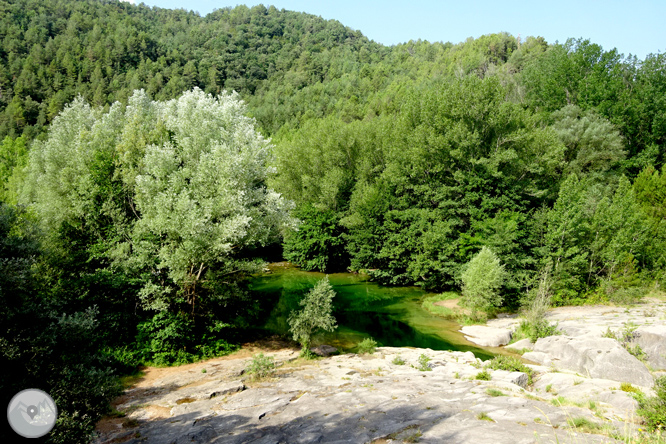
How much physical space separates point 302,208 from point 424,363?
35.4 metres

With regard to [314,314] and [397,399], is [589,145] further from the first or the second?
[397,399]

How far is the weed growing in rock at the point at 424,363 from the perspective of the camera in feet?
57.6

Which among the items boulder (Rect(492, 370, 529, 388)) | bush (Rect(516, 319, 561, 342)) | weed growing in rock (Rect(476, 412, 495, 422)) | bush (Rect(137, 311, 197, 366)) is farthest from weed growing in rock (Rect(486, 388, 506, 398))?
bush (Rect(137, 311, 197, 366))

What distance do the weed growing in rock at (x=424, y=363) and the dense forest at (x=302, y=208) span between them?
34.5 feet

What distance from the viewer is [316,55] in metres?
158

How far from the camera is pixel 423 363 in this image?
17.9 m

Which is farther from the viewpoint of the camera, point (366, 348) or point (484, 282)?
point (484, 282)

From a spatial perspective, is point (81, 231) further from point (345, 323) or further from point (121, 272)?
point (345, 323)

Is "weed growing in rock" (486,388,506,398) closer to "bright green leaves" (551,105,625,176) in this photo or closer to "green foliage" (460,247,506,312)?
"green foliage" (460,247,506,312)

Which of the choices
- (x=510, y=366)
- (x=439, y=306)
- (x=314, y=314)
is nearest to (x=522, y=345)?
(x=510, y=366)

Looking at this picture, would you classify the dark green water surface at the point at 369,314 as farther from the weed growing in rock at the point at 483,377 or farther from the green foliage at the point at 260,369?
the green foliage at the point at 260,369
